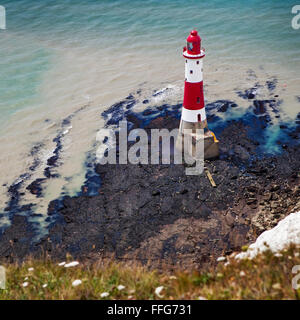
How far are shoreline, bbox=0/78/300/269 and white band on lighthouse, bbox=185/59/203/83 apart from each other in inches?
125

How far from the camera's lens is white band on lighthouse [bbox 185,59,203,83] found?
38.3 feet

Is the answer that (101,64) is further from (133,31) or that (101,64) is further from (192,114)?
(192,114)

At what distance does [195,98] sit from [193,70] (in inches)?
40.5

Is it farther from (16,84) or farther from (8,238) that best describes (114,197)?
(16,84)

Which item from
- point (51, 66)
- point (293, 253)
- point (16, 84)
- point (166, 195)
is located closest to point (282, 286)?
point (293, 253)

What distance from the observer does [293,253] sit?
5.97 metres

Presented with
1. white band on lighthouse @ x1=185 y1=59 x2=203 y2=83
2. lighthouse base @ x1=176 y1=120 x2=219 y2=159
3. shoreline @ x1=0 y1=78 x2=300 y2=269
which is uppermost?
white band on lighthouse @ x1=185 y1=59 x2=203 y2=83

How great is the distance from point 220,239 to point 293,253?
183 inches

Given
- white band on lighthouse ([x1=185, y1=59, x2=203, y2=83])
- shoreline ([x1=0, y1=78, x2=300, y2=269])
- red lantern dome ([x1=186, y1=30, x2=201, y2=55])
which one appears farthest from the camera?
white band on lighthouse ([x1=185, y1=59, x2=203, y2=83])

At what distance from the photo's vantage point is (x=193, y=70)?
11.8m

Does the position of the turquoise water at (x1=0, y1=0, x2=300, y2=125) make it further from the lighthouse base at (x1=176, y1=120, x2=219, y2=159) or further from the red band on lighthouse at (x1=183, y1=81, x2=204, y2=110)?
the red band on lighthouse at (x1=183, y1=81, x2=204, y2=110)

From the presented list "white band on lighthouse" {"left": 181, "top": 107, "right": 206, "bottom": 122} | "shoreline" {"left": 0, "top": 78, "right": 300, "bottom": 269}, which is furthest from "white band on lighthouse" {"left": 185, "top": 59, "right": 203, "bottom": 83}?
"shoreline" {"left": 0, "top": 78, "right": 300, "bottom": 269}

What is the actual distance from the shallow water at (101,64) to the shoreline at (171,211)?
0.84m

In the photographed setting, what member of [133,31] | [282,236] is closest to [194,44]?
[282,236]
